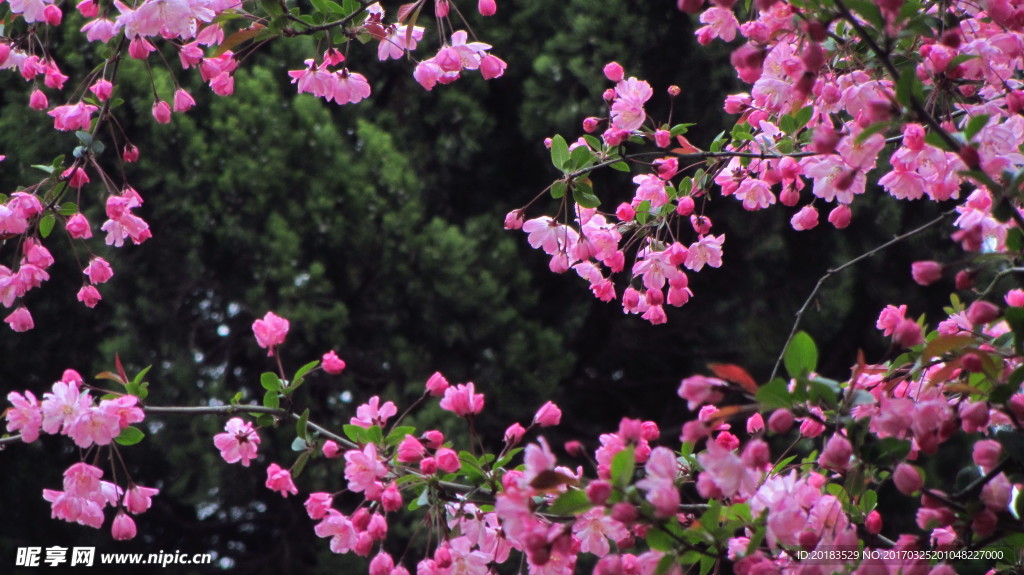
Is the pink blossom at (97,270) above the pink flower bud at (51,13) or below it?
below

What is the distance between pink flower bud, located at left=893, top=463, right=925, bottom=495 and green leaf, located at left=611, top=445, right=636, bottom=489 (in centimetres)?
27

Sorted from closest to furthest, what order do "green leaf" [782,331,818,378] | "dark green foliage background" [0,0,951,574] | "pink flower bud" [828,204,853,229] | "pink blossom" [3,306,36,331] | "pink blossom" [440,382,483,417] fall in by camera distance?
"green leaf" [782,331,818,378] → "pink blossom" [440,382,483,417] → "pink flower bud" [828,204,853,229] → "pink blossom" [3,306,36,331] → "dark green foliage background" [0,0,951,574]

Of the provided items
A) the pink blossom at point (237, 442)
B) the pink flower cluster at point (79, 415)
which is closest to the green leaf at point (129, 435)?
the pink flower cluster at point (79, 415)

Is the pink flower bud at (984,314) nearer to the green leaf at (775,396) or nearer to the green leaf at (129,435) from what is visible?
the green leaf at (775,396)

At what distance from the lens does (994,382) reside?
1161mm

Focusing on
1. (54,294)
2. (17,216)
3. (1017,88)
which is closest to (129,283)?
(54,294)

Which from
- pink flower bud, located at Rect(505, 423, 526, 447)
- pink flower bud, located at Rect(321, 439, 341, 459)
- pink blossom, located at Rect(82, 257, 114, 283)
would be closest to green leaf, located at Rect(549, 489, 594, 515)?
pink flower bud, located at Rect(505, 423, 526, 447)

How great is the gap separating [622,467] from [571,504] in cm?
7

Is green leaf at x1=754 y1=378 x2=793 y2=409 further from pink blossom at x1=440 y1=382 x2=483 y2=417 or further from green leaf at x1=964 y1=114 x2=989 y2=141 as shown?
pink blossom at x1=440 y1=382 x2=483 y2=417

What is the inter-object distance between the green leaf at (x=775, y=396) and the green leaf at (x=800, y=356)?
2.3 inches

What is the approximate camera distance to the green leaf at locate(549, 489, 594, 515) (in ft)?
A: 3.59

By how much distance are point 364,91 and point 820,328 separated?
10.3ft

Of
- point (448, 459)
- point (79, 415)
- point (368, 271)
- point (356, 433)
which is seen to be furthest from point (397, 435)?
point (368, 271)

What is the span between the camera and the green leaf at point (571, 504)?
1093 mm
